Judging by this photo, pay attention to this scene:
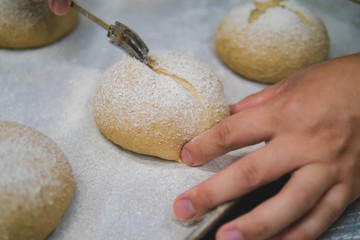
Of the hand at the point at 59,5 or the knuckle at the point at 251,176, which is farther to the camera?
the hand at the point at 59,5

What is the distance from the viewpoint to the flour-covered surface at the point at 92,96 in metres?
0.93

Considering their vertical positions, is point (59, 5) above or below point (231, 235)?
above

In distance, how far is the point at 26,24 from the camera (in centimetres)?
140

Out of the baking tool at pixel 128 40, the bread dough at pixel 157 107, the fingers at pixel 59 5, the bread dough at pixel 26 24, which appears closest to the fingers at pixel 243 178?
the bread dough at pixel 157 107

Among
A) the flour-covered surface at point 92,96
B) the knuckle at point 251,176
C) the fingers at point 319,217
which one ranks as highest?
the knuckle at point 251,176

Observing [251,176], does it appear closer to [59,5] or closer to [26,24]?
[59,5]

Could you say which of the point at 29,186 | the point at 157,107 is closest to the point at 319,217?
the point at 157,107

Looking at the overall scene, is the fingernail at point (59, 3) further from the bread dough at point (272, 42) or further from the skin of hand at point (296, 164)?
the skin of hand at point (296, 164)

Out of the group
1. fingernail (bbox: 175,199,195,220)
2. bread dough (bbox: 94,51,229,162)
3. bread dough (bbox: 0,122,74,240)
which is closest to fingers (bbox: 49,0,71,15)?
bread dough (bbox: 94,51,229,162)

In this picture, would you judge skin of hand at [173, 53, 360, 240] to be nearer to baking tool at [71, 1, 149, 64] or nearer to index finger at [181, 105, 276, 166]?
index finger at [181, 105, 276, 166]

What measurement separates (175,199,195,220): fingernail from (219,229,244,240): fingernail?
0.10 meters

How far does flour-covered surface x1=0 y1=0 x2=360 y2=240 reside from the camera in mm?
925

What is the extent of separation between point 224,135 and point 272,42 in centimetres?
63

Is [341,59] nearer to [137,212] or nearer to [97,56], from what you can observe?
[137,212]
